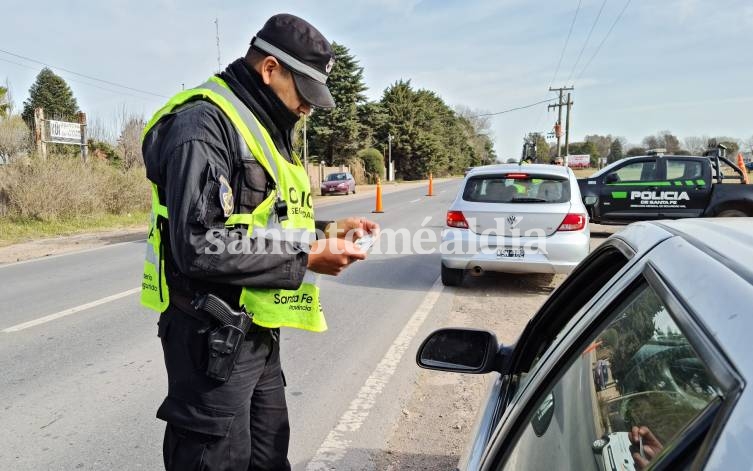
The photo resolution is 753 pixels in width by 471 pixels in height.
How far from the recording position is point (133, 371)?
4336 mm

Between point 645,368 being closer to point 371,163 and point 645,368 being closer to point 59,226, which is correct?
point 59,226

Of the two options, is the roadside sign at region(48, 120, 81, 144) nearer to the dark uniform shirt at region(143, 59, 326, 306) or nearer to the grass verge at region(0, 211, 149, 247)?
the grass verge at region(0, 211, 149, 247)

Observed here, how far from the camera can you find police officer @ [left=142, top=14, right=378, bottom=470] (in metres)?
1.63

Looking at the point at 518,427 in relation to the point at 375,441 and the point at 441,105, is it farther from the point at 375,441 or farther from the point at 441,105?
the point at 441,105

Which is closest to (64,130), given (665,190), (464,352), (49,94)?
(665,190)

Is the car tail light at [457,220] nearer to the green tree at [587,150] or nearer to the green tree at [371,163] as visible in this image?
the green tree at [371,163]

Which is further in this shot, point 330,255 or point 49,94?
point 49,94

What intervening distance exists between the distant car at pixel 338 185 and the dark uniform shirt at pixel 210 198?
30.3m

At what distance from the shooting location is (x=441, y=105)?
8319 cm

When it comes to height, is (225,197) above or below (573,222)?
above

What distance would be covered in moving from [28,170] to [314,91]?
16.8 m

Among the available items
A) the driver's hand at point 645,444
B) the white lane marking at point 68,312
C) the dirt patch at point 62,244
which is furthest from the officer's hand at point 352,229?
the dirt patch at point 62,244

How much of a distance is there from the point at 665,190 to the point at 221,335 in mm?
12300

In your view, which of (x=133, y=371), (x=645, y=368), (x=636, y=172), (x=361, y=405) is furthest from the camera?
(x=636, y=172)
